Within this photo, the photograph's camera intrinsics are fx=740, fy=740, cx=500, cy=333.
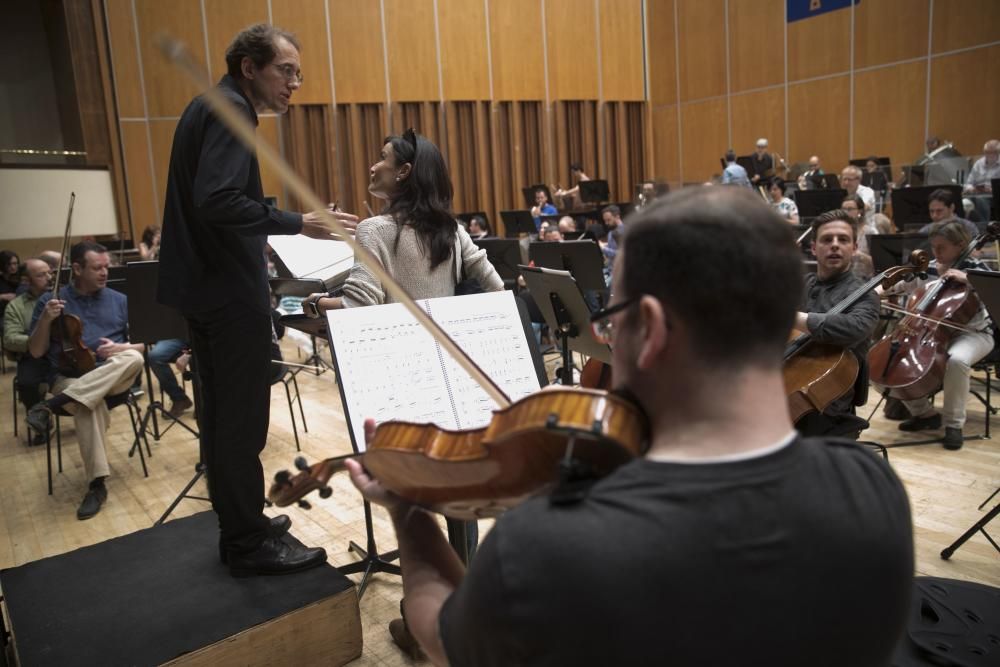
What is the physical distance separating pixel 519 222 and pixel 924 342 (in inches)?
233

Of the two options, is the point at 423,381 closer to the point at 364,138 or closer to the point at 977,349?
the point at 977,349

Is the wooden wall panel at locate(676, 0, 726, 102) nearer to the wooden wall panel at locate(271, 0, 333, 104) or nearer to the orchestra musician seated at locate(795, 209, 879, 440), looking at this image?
the wooden wall panel at locate(271, 0, 333, 104)

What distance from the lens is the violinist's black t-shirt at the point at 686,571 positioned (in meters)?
0.78

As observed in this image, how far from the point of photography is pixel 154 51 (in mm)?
11055

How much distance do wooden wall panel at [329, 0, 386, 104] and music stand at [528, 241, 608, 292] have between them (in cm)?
814

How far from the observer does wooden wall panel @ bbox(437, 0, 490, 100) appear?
12.9 metres

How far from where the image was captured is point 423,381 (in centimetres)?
198

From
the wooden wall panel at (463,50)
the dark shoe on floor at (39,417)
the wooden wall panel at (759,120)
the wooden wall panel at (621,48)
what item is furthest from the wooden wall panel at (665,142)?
Result: the dark shoe on floor at (39,417)

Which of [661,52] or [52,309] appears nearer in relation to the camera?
[52,309]

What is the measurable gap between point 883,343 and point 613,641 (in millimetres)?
4104

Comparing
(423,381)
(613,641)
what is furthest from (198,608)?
(613,641)

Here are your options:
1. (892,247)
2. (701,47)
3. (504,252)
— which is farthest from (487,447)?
(701,47)

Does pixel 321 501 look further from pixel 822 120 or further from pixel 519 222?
pixel 822 120

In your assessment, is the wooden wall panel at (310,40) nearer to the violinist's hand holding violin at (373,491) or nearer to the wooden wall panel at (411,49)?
the wooden wall panel at (411,49)
